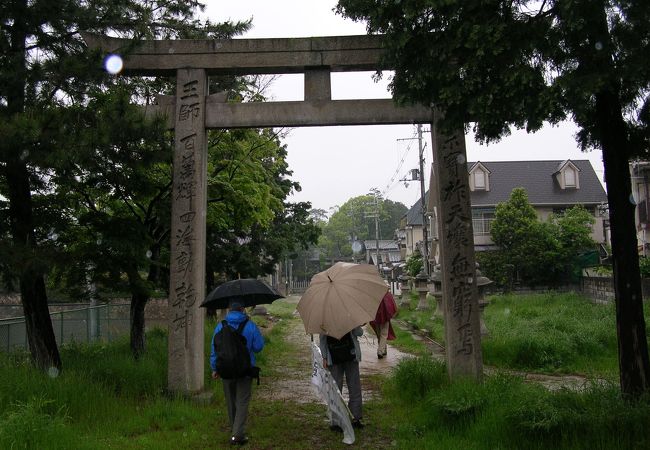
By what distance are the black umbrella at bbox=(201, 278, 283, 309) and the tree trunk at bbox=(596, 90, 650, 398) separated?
12.1 feet

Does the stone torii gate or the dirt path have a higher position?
the stone torii gate

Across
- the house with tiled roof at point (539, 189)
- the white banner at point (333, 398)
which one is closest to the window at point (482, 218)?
the house with tiled roof at point (539, 189)

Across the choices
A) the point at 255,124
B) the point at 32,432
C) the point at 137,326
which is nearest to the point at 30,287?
the point at 137,326

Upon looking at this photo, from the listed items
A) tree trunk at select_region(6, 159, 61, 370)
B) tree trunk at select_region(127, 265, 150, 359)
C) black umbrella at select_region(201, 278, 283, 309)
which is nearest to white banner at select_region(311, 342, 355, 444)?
black umbrella at select_region(201, 278, 283, 309)

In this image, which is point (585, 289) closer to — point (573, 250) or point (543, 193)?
point (573, 250)

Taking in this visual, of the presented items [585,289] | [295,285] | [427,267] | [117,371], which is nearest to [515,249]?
[427,267]

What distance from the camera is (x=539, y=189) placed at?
38.7 metres

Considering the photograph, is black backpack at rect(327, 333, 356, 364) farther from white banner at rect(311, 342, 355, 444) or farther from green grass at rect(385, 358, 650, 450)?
green grass at rect(385, 358, 650, 450)

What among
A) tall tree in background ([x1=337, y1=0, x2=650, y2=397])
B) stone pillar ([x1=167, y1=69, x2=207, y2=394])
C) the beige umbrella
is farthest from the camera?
stone pillar ([x1=167, y1=69, x2=207, y2=394])

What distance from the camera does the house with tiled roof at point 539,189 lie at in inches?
1476

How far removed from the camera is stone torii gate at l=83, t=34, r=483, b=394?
8.06m

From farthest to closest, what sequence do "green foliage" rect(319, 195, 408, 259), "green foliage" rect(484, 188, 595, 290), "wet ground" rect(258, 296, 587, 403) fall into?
"green foliage" rect(319, 195, 408, 259) → "green foliage" rect(484, 188, 595, 290) → "wet ground" rect(258, 296, 587, 403)

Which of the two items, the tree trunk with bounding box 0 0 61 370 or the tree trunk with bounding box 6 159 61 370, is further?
the tree trunk with bounding box 6 159 61 370

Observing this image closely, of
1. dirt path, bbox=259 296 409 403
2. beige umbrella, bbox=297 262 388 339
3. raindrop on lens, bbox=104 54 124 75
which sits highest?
raindrop on lens, bbox=104 54 124 75
